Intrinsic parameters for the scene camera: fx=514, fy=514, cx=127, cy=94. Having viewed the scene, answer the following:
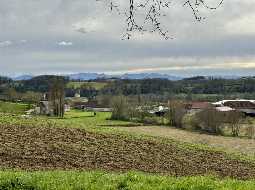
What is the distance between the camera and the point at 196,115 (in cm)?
8062

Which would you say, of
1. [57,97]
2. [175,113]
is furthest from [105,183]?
[57,97]

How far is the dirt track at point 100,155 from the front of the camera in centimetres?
1705

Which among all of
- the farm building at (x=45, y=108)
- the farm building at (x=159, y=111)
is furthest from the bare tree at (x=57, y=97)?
the farm building at (x=159, y=111)

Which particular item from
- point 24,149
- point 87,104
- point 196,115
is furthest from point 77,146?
point 87,104

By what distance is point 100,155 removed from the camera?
19438 millimetres

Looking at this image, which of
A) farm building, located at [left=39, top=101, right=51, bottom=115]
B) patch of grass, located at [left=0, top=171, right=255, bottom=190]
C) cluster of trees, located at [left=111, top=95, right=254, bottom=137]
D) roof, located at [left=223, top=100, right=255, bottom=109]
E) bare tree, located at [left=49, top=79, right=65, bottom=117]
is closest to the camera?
patch of grass, located at [left=0, top=171, right=255, bottom=190]

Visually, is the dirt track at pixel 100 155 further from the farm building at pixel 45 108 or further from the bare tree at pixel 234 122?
the farm building at pixel 45 108

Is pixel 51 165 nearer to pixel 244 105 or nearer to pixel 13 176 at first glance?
pixel 13 176

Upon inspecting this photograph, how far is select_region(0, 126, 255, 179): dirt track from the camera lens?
55.9 feet

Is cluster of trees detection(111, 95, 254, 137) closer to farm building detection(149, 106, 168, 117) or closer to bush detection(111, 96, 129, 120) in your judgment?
bush detection(111, 96, 129, 120)

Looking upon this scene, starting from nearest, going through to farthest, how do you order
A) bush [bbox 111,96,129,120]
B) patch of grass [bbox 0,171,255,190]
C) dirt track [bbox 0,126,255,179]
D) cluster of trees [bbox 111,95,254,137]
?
patch of grass [bbox 0,171,255,190]
dirt track [bbox 0,126,255,179]
cluster of trees [bbox 111,95,254,137]
bush [bbox 111,96,129,120]

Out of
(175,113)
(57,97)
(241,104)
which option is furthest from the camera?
(241,104)

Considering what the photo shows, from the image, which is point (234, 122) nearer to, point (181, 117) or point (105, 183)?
point (181, 117)

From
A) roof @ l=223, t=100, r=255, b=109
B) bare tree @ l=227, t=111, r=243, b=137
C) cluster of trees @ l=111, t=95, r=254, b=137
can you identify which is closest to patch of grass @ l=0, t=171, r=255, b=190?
cluster of trees @ l=111, t=95, r=254, b=137
